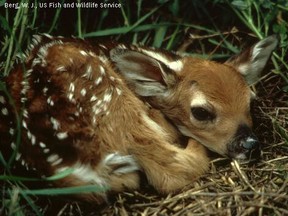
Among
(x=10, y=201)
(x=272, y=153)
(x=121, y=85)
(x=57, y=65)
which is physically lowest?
(x=272, y=153)

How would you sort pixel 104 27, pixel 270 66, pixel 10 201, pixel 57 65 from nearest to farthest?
pixel 10 201 < pixel 57 65 < pixel 270 66 < pixel 104 27

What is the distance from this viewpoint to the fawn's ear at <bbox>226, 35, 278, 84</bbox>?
4.03 meters

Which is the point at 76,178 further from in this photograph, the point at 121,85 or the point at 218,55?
the point at 218,55

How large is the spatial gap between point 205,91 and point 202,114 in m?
0.16

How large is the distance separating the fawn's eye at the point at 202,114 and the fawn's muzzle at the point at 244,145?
8.3 inches

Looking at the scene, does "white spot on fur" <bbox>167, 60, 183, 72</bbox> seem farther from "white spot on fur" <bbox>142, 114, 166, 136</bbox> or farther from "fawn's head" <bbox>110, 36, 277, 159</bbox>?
"white spot on fur" <bbox>142, 114, 166, 136</bbox>

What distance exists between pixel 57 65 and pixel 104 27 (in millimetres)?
1465

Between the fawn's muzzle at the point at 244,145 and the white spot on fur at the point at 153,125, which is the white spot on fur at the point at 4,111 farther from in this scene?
the fawn's muzzle at the point at 244,145

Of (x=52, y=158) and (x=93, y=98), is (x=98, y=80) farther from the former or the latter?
(x=52, y=158)

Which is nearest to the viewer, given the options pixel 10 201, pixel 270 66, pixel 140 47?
pixel 10 201

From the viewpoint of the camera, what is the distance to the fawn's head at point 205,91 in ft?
12.3

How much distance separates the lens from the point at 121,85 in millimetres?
3840

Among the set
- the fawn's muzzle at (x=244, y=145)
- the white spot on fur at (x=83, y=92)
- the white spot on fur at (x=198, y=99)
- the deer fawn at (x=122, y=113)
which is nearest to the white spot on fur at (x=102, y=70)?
the deer fawn at (x=122, y=113)

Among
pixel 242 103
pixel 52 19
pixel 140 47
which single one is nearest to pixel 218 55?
pixel 140 47
